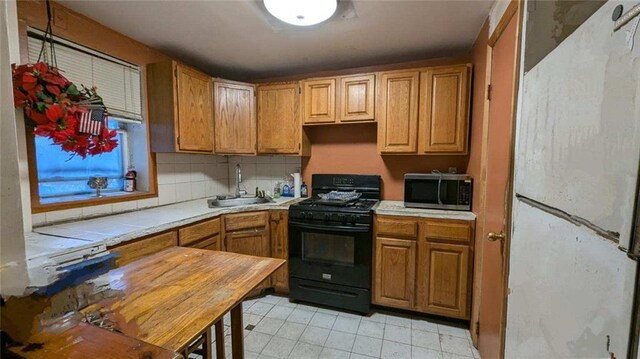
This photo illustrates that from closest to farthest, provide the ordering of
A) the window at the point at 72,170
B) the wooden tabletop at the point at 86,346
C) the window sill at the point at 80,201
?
1. the wooden tabletop at the point at 86,346
2. the window sill at the point at 80,201
3. the window at the point at 72,170

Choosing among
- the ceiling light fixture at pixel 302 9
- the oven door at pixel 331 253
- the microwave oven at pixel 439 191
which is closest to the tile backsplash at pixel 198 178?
the oven door at pixel 331 253

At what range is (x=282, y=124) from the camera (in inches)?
110

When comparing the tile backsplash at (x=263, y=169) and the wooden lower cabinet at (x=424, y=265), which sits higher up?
the tile backsplash at (x=263, y=169)

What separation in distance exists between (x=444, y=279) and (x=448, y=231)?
1.28 ft

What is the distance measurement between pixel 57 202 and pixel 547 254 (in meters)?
2.60

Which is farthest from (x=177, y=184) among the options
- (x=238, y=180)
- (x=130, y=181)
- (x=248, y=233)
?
(x=248, y=233)

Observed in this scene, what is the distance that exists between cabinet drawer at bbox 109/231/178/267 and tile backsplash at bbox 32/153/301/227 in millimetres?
595

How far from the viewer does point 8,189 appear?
15.9 inches

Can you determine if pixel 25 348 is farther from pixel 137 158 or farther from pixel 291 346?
pixel 137 158

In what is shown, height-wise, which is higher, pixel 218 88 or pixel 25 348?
pixel 218 88

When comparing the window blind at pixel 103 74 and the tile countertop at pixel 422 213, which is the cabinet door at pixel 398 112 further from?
the window blind at pixel 103 74

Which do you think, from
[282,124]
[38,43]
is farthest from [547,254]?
[38,43]

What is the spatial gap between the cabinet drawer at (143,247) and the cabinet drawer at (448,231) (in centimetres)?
193

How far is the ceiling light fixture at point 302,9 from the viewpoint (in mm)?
1419
